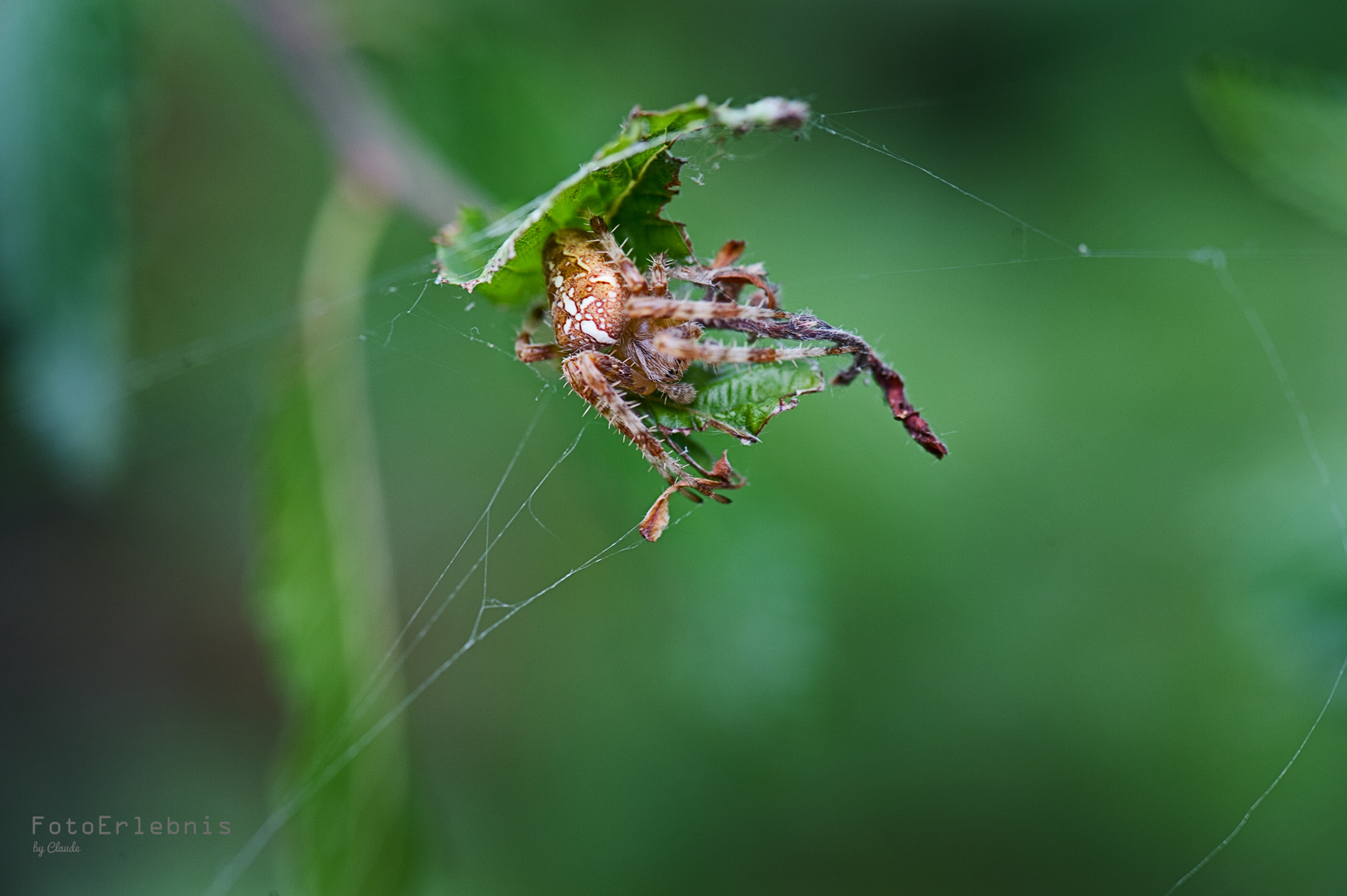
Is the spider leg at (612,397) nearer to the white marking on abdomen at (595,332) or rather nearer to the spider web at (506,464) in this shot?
the white marking on abdomen at (595,332)

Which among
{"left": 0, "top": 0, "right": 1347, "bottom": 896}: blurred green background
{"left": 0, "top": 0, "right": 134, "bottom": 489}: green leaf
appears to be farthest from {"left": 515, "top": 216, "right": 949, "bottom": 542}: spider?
{"left": 0, "top": 0, "right": 134, "bottom": 489}: green leaf

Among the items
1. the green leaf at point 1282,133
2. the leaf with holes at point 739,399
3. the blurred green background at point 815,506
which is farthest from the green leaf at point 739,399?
the green leaf at point 1282,133

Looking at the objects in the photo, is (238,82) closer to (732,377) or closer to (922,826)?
(732,377)

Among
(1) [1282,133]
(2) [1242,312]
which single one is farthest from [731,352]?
(2) [1242,312]

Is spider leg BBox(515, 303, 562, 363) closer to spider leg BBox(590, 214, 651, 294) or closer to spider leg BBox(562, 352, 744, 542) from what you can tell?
spider leg BBox(562, 352, 744, 542)

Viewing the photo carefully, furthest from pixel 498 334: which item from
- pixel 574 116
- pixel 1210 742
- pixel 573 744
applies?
pixel 1210 742
